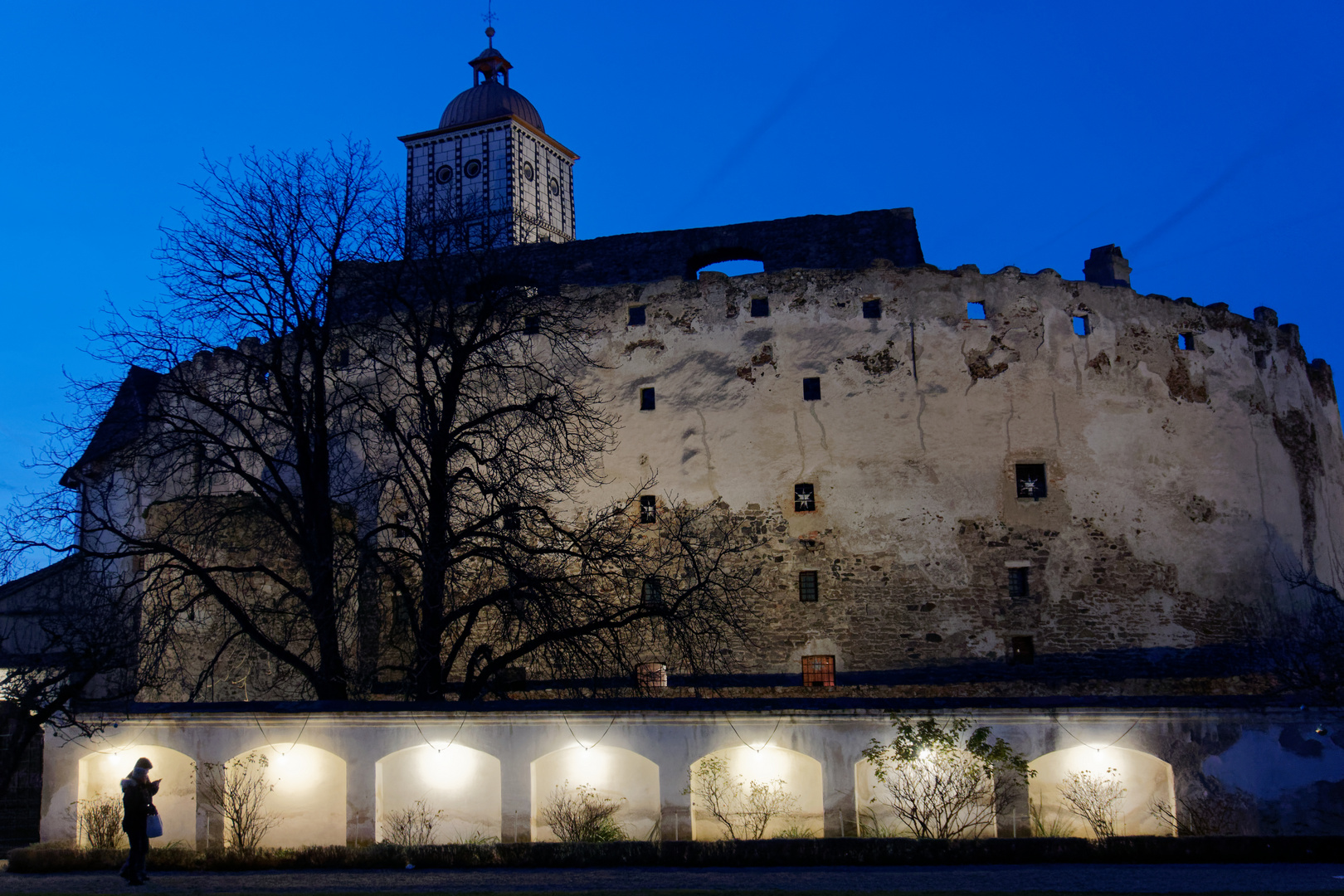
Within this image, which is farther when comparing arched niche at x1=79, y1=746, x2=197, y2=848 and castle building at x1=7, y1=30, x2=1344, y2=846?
castle building at x1=7, y1=30, x2=1344, y2=846

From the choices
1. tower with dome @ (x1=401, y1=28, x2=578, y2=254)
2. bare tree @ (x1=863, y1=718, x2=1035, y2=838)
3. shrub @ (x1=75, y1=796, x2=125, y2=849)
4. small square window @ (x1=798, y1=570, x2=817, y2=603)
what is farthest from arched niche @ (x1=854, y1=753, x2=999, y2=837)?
tower with dome @ (x1=401, y1=28, x2=578, y2=254)

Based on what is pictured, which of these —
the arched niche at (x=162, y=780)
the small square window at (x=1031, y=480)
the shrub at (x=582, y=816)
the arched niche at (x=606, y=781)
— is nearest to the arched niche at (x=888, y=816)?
the arched niche at (x=606, y=781)

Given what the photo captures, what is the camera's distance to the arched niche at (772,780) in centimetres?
1502

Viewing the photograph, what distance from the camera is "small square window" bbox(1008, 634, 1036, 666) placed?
80.6 ft

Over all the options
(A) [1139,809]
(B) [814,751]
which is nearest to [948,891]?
(B) [814,751]

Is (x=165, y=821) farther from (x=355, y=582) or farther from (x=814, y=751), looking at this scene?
(x=814, y=751)

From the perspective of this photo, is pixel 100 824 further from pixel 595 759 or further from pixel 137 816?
pixel 595 759

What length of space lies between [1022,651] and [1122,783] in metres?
9.80

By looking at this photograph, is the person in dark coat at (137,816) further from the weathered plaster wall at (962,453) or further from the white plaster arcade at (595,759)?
the weathered plaster wall at (962,453)

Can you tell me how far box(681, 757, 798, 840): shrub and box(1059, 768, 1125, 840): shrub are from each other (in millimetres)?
3251

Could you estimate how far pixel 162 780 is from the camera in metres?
15.7

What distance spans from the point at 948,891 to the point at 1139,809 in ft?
15.0

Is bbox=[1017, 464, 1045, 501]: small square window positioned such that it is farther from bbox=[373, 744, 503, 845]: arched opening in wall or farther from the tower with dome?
the tower with dome

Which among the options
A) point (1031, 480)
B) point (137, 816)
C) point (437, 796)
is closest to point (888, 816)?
point (437, 796)
